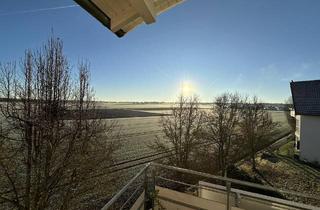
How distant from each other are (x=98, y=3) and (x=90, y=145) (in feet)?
30.5

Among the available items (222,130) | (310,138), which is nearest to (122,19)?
(222,130)

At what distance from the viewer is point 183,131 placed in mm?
20281

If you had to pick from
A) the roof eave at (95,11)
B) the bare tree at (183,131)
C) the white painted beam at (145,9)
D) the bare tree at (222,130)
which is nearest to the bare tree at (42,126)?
the roof eave at (95,11)

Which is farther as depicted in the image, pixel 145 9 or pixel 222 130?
pixel 222 130

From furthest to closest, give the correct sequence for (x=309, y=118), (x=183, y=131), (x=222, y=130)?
1. (x=309, y=118)
2. (x=222, y=130)
3. (x=183, y=131)

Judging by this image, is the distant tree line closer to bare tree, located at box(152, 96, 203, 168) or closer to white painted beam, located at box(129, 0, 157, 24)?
bare tree, located at box(152, 96, 203, 168)

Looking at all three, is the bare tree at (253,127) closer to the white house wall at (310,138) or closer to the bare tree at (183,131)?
the white house wall at (310,138)

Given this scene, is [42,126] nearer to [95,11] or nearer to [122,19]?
[122,19]

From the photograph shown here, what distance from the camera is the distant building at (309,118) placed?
22453 millimetres

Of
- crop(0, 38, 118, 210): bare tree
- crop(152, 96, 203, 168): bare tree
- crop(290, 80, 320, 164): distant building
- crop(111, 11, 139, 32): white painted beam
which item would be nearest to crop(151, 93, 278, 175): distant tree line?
crop(152, 96, 203, 168): bare tree

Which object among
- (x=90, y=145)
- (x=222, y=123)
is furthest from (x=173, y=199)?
(x=222, y=123)

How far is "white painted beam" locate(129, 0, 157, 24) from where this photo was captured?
1.87 meters

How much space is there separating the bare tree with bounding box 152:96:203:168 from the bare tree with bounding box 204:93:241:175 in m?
1.55

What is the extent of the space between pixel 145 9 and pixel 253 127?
25153 millimetres
